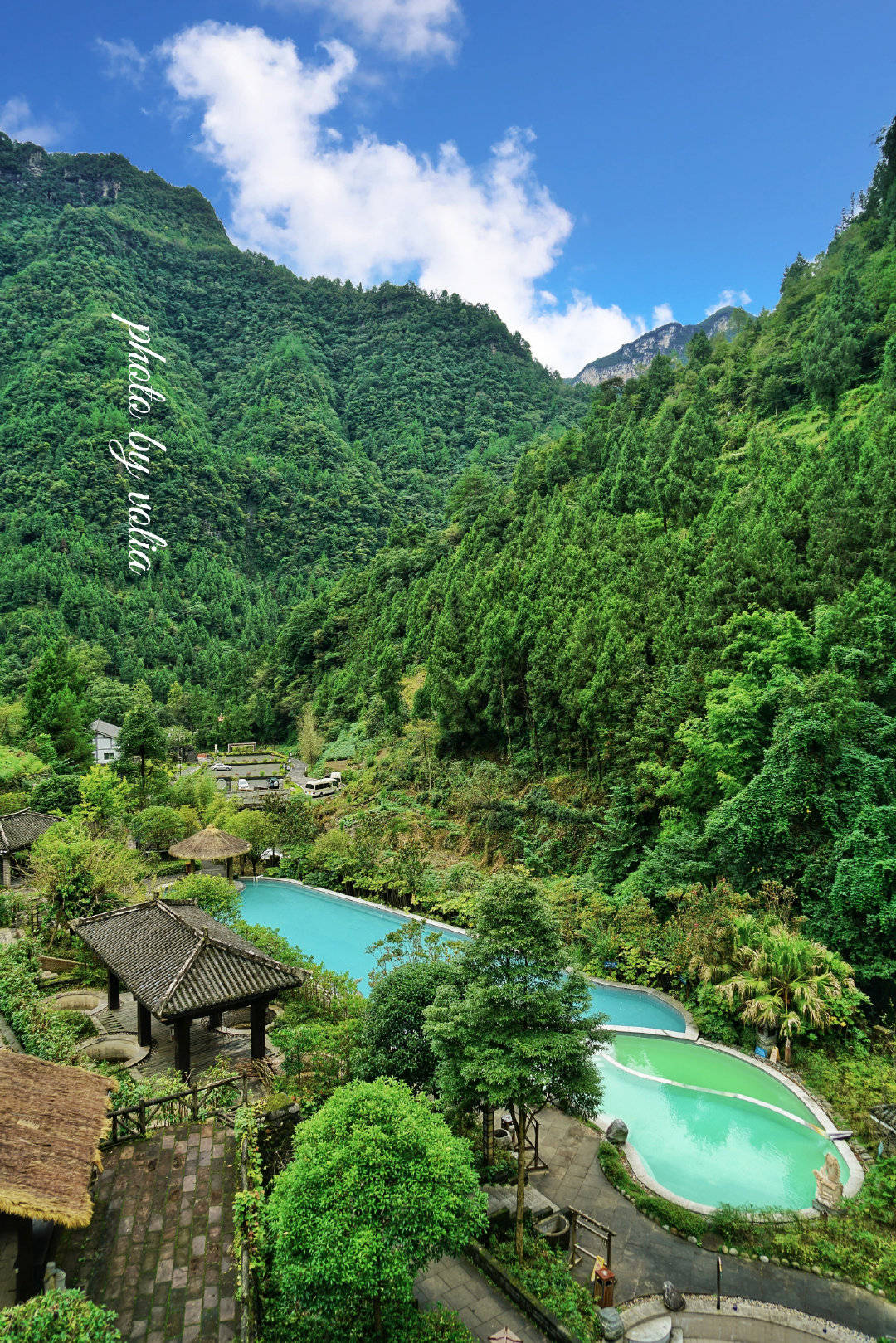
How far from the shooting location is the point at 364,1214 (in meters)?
5.36

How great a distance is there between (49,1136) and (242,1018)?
6.44 m

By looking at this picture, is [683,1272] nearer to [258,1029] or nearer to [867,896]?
[258,1029]

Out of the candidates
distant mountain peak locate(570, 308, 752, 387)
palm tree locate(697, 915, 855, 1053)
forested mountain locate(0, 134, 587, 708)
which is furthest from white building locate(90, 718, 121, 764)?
distant mountain peak locate(570, 308, 752, 387)

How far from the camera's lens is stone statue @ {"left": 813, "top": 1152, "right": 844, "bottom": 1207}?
8.16m

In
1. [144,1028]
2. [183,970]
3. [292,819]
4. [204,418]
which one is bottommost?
[144,1028]

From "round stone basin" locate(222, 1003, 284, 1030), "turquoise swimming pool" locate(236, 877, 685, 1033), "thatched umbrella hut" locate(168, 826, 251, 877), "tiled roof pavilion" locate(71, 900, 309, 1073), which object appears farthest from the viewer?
"thatched umbrella hut" locate(168, 826, 251, 877)

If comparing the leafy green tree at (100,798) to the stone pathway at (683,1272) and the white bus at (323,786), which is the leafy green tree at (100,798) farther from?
the stone pathway at (683,1272)

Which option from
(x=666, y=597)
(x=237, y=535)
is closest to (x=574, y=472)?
(x=666, y=597)

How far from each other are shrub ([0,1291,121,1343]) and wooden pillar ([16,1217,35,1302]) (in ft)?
4.30

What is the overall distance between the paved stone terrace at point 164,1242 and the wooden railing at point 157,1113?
15cm

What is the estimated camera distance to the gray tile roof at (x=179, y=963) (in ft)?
30.4

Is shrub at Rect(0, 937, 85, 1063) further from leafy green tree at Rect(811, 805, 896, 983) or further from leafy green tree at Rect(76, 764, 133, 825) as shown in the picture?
leafy green tree at Rect(811, 805, 896, 983)

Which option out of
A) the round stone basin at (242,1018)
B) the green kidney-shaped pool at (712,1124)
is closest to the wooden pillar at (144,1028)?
the round stone basin at (242,1018)

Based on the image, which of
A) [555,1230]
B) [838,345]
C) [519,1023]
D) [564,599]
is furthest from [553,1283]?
[838,345]
